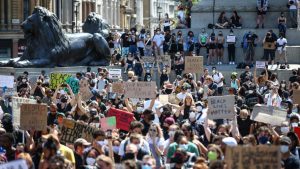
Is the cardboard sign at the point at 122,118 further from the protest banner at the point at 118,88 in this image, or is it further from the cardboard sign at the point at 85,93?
the protest banner at the point at 118,88

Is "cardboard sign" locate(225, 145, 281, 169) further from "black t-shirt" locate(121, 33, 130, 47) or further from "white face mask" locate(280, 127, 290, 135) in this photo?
"black t-shirt" locate(121, 33, 130, 47)

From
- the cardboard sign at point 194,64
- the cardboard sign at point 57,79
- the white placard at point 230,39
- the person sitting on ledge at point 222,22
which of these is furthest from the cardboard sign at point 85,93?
the person sitting on ledge at point 222,22

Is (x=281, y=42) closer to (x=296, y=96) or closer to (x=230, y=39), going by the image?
(x=230, y=39)

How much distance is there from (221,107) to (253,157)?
20.6 ft

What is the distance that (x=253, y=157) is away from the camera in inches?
505

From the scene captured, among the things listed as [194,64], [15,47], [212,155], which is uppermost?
[194,64]

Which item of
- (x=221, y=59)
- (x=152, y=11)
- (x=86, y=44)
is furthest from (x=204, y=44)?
(x=152, y=11)

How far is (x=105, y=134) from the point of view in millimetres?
16156

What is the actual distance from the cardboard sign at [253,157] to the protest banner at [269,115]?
17.8 feet

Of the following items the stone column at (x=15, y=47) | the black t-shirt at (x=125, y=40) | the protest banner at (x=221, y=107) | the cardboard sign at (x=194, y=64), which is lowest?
the stone column at (x=15, y=47)

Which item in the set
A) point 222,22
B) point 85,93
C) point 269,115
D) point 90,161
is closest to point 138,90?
point 85,93

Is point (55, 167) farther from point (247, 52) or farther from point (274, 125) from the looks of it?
point (247, 52)

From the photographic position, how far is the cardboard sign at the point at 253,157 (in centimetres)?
1275

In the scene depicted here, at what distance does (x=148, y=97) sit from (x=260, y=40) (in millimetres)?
17597
